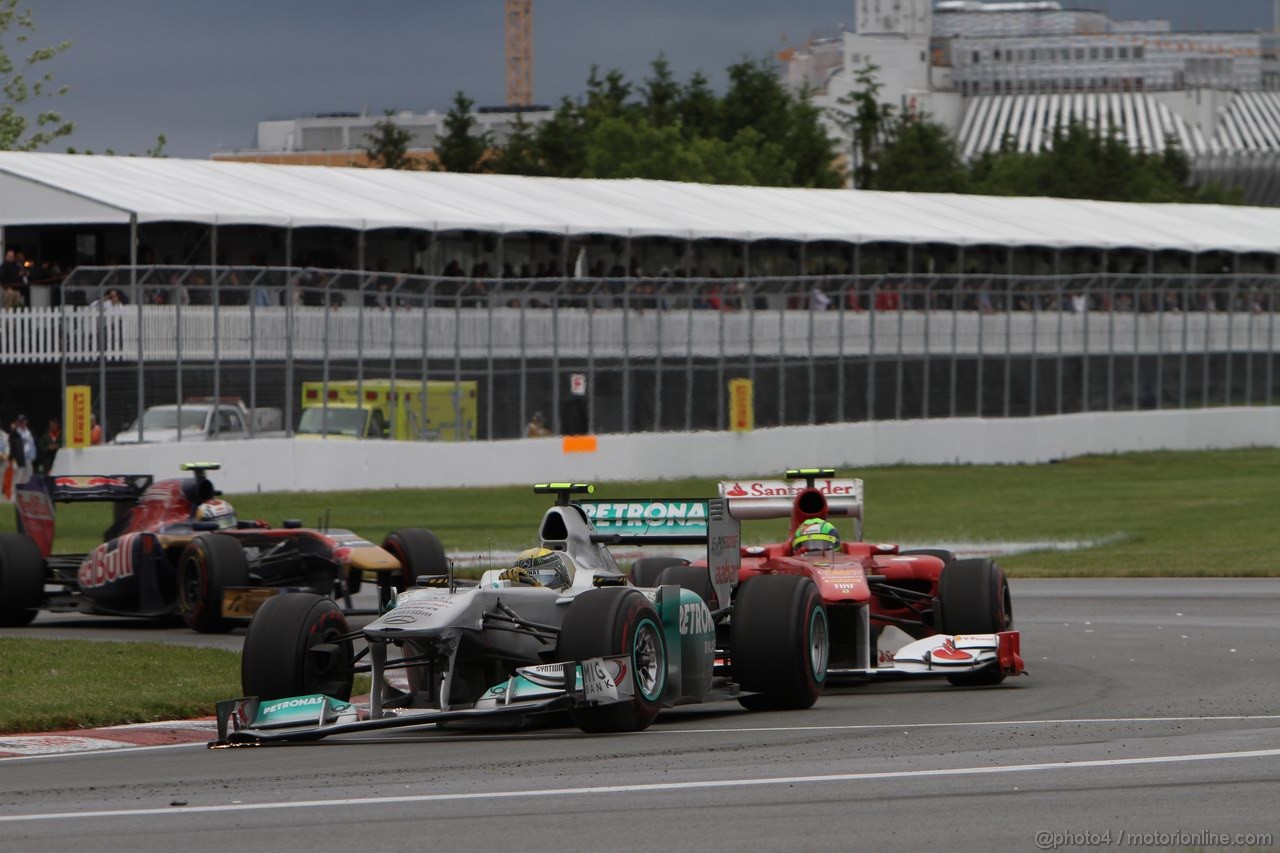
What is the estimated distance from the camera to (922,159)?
102750 millimetres

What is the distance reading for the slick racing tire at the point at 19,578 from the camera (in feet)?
62.4

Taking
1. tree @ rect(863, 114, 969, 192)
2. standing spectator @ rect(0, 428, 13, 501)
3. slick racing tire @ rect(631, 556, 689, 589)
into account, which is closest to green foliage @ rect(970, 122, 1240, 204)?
tree @ rect(863, 114, 969, 192)

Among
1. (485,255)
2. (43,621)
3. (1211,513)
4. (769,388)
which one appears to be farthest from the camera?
(485,255)

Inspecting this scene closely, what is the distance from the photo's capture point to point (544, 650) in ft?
40.0

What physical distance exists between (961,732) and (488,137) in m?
98.3

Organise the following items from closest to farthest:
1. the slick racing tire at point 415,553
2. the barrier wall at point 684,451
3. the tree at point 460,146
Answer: the slick racing tire at point 415,553 < the barrier wall at point 684,451 < the tree at point 460,146

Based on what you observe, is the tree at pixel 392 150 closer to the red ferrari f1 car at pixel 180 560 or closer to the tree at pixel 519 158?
the tree at pixel 519 158

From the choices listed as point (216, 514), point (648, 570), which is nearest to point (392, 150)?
point (216, 514)

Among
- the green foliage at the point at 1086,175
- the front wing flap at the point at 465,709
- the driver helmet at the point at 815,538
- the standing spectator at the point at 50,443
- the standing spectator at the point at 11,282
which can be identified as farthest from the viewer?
the green foliage at the point at 1086,175

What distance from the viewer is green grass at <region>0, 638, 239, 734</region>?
522 inches

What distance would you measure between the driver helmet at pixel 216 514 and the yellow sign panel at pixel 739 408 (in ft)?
84.6

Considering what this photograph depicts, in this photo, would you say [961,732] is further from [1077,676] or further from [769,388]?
[769,388]

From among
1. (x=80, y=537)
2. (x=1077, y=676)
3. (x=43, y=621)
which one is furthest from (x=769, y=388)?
(x=1077, y=676)

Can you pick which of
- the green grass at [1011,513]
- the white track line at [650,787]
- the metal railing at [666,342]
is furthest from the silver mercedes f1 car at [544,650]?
the metal railing at [666,342]
